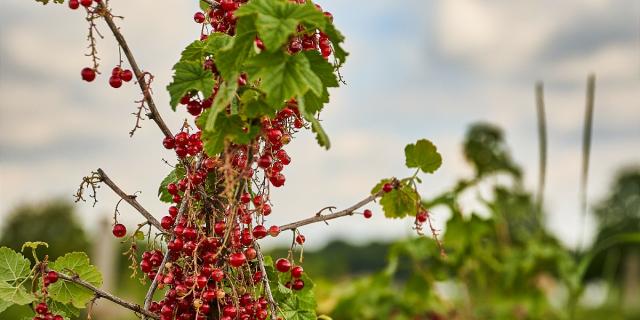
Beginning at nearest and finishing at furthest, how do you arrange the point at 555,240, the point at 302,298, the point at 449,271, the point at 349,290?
the point at 302,298 → the point at 349,290 → the point at 449,271 → the point at 555,240

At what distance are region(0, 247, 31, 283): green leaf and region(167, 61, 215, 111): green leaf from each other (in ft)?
1.55

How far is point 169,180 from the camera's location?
4.72 ft

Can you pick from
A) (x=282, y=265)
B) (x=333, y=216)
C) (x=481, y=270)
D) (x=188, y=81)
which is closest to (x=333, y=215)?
(x=333, y=216)

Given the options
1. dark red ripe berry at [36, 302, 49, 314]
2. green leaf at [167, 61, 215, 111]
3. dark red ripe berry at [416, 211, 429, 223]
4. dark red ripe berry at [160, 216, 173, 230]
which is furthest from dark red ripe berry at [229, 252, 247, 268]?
dark red ripe berry at [416, 211, 429, 223]

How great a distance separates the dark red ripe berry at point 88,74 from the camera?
1.27 m

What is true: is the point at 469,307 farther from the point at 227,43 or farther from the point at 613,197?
the point at 613,197

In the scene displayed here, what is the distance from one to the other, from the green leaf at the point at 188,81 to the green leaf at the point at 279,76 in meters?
0.14

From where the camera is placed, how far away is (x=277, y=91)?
3.64 feet

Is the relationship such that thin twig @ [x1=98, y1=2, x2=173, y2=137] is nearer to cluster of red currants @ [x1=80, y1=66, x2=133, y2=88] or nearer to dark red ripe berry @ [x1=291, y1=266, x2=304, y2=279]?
cluster of red currants @ [x1=80, y1=66, x2=133, y2=88]

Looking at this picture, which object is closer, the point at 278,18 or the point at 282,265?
the point at 278,18

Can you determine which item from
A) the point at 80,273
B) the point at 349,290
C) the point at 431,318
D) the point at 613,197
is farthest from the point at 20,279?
the point at 613,197

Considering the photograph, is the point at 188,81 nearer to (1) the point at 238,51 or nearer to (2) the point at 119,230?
(1) the point at 238,51

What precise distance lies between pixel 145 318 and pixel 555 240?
3880 millimetres

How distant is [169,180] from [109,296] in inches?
10.1
